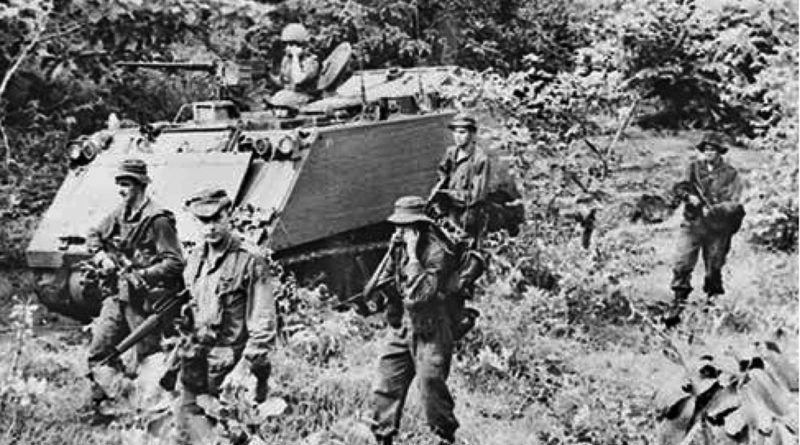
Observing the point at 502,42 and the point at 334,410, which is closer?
the point at 334,410

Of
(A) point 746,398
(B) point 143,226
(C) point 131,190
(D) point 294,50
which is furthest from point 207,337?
(D) point 294,50

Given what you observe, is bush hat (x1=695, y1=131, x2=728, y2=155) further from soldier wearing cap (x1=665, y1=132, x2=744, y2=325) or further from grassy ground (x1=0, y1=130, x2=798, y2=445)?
grassy ground (x1=0, y1=130, x2=798, y2=445)

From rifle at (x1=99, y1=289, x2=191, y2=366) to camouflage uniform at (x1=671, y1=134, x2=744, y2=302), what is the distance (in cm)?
288

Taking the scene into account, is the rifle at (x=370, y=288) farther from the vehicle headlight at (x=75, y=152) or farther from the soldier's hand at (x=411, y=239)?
the vehicle headlight at (x=75, y=152)

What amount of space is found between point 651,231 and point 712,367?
4584 mm

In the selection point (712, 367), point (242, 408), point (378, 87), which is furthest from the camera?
point (378, 87)

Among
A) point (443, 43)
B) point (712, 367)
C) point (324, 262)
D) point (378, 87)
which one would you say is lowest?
point (324, 262)

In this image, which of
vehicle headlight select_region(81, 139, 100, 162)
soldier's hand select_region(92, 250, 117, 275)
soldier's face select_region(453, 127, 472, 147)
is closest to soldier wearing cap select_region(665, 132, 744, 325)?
soldier's face select_region(453, 127, 472, 147)

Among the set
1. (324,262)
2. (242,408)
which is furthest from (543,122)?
(242,408)

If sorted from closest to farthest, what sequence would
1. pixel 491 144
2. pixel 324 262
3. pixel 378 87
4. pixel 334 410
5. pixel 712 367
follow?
pixel 712 367 < pixel 334 410 < pixel 324 262 < pixel 491 144 < pixel 378 87

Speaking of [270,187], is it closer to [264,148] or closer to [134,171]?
[264,148]

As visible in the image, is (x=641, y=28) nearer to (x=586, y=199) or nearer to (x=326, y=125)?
(x=586, y=199)

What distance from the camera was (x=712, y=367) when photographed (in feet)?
10.2

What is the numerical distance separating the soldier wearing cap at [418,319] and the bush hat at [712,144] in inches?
70.8
